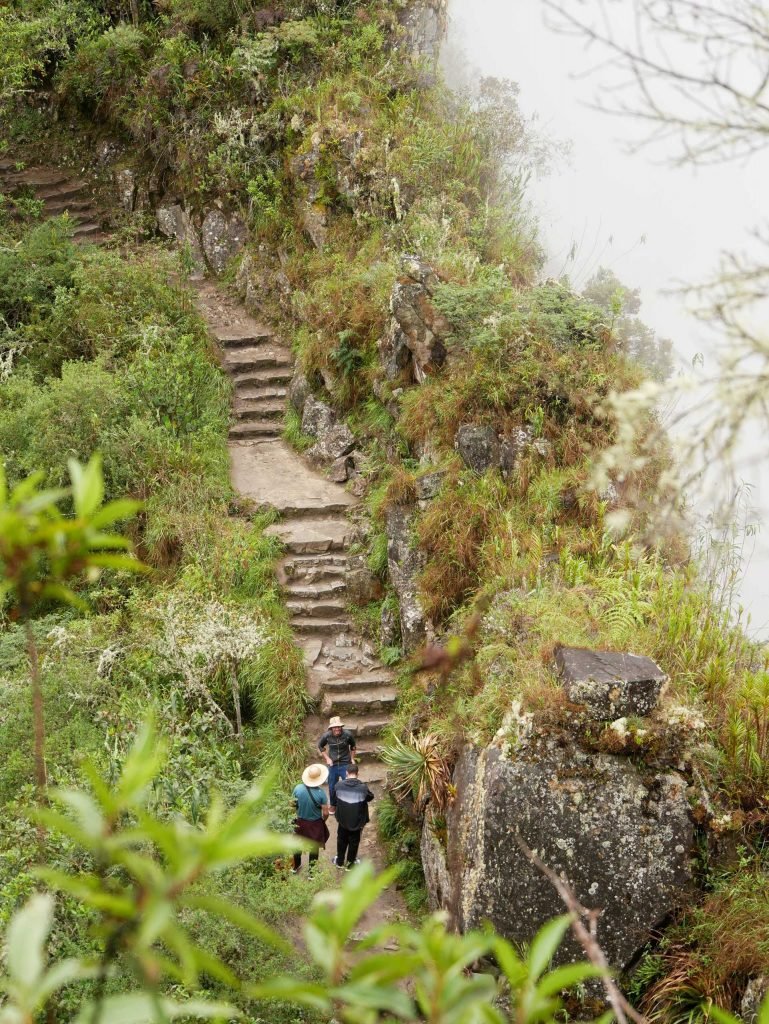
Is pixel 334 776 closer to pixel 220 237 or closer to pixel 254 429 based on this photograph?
pixel 254 429

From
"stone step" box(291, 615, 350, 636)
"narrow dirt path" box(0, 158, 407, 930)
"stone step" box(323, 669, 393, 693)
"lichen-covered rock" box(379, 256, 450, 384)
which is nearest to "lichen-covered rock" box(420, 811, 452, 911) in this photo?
"narrow dirt path" box(0, 158, 407, 930)

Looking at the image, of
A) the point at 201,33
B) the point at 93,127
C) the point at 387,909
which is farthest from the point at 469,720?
the point at 93,127

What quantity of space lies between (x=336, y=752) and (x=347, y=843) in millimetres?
815

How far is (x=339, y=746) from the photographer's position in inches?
306

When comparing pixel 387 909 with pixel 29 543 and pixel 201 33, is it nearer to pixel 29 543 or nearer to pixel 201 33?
pixel 29 543

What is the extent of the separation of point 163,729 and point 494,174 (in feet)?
32.5

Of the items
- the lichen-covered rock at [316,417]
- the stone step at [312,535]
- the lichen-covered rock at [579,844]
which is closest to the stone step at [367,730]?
the stone step at [312,535]

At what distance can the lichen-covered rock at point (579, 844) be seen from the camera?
5738mm

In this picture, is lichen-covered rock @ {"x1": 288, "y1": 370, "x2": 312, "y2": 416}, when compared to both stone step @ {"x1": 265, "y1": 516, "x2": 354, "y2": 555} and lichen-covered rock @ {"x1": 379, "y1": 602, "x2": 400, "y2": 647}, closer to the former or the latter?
stone step @ {"x1": 265, "y1": 516, "x2": 354, "y2": 555}

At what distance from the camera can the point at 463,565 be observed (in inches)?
336

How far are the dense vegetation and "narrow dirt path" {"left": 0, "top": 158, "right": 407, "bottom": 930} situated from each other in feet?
1.31

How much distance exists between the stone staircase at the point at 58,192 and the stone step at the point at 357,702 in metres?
10.5

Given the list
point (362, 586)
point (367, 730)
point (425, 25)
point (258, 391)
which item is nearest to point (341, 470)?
point (362, 586)

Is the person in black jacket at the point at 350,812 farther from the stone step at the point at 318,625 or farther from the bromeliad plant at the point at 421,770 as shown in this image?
the stone step at the point at 318,625
